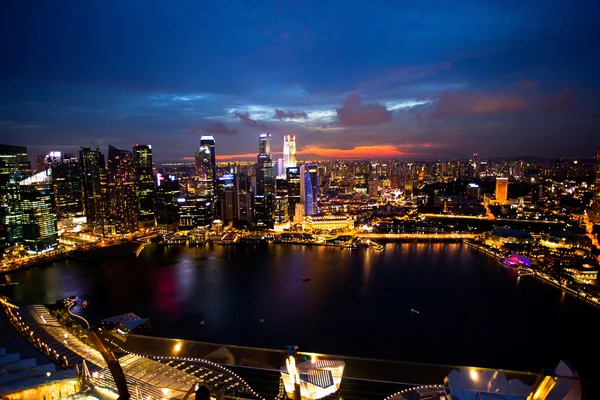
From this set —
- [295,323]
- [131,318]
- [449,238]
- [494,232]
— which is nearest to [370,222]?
[449,238]

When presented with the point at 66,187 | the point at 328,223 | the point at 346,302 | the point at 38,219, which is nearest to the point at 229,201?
the point at 328,223

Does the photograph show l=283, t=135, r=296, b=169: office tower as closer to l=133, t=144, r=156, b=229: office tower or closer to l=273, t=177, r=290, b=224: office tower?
l=273, t=177, r=290, b=224: office tower

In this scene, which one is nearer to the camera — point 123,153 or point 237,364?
point 237,364

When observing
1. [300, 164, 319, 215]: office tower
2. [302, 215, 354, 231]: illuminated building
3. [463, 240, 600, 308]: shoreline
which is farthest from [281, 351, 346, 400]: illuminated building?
[300, 164, 319, 215]: office tower

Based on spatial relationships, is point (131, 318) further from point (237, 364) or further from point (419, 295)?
point (419, 295)

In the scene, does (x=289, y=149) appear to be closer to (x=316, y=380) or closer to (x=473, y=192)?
(x=473, y=192)

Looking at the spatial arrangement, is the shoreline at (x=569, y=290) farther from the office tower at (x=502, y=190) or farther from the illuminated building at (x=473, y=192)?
the illuminated building at (x=473, y=192)

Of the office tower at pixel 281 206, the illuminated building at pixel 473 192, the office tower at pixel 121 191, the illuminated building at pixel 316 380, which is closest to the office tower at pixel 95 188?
the office tower at pixel 121 191

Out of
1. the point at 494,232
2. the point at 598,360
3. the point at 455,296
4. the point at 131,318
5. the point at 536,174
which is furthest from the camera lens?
the point at 536,174
